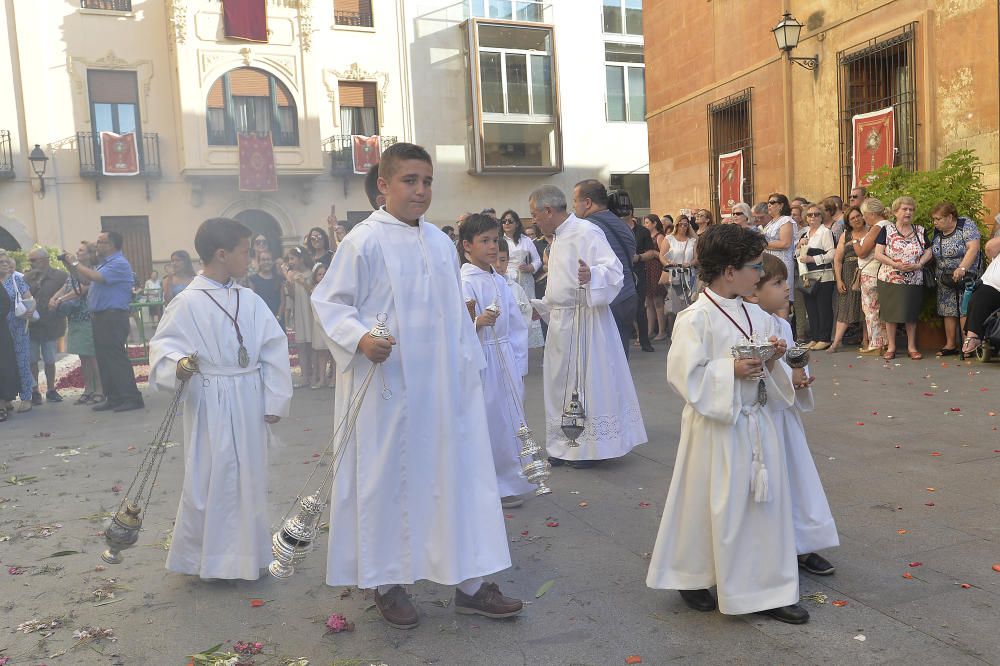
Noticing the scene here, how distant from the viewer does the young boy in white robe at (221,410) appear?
4.29 m

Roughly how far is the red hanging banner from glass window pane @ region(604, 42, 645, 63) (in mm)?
11404

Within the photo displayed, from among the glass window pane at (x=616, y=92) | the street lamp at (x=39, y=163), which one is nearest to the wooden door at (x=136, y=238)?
the street lamp at (x=39, y=163)

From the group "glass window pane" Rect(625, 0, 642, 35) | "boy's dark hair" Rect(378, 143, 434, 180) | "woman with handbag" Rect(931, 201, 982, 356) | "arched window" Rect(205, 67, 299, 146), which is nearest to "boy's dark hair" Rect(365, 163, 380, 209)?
"boy's dark hair" Rect(378, 143, 434, 180)

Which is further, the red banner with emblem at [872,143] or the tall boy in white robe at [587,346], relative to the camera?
the red banner with emblem at [872,143]

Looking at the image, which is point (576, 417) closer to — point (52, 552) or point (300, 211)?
point (52, 552)

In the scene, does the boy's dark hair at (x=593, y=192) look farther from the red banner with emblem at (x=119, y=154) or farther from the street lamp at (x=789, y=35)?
the red banner with emblem at (x=119, y=154)

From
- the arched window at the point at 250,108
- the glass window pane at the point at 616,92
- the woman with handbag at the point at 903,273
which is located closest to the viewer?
the woman with handbag at the point at 903,273

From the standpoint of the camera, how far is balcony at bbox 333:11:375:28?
2762 cm

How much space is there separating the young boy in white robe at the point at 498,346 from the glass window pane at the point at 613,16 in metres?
26.7

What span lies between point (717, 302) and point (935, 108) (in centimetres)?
990

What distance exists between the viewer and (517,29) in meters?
29.2

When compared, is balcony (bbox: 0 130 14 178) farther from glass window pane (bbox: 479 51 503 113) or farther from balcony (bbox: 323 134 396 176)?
glass window pane (bbox: 479 51 503 113)

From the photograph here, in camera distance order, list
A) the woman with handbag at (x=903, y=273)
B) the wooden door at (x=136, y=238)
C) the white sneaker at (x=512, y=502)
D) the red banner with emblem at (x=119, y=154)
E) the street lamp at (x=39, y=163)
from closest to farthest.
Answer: the white sneaker at (x=512, y=502) < the woman with handbag at (x=903, y=273) < the street lamp at (x=39, y=163) < the red banner with emblem at (x=119, y=154) < the wooden door at (x=136, y=238)

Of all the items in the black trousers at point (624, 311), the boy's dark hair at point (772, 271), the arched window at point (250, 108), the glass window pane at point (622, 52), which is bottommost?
the black trousers at point (624, 311)
